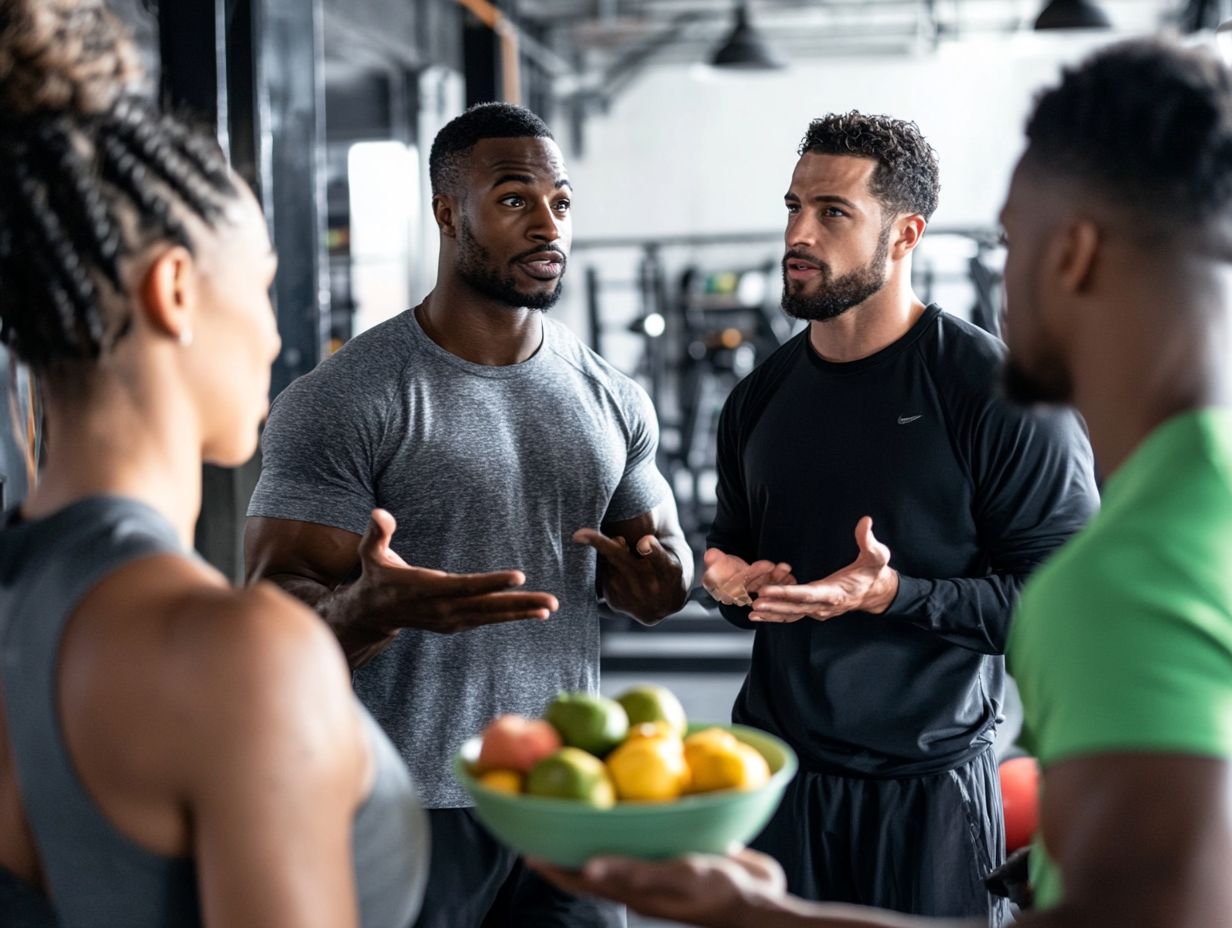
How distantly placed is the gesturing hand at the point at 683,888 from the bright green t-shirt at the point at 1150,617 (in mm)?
239

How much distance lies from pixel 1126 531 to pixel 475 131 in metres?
1.68

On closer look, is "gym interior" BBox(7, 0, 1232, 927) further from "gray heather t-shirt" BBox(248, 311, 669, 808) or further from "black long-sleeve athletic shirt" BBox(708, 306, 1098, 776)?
"gray heather t-shirt" BBox(248, 311, 669, 808)

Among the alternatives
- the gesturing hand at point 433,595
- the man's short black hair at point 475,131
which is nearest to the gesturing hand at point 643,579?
the gesturing hand at point 433,595

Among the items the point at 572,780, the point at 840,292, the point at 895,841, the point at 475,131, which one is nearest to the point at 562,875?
the point at 572,780

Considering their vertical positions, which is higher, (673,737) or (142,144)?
(142,144)

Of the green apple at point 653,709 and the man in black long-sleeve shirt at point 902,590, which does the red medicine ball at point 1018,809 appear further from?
the green apple at point 653,709

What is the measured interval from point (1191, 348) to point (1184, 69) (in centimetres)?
23

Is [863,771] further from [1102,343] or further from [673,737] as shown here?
[1102,343]

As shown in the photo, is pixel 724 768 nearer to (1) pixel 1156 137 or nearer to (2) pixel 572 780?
(2) pixel 572 780

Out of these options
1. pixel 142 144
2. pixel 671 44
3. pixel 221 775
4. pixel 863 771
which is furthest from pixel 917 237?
pixel 671 44

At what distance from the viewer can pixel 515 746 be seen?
3.63 ft

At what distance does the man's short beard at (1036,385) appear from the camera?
3.38 ft

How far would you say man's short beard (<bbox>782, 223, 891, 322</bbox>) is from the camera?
2285mm

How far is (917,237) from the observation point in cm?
245
